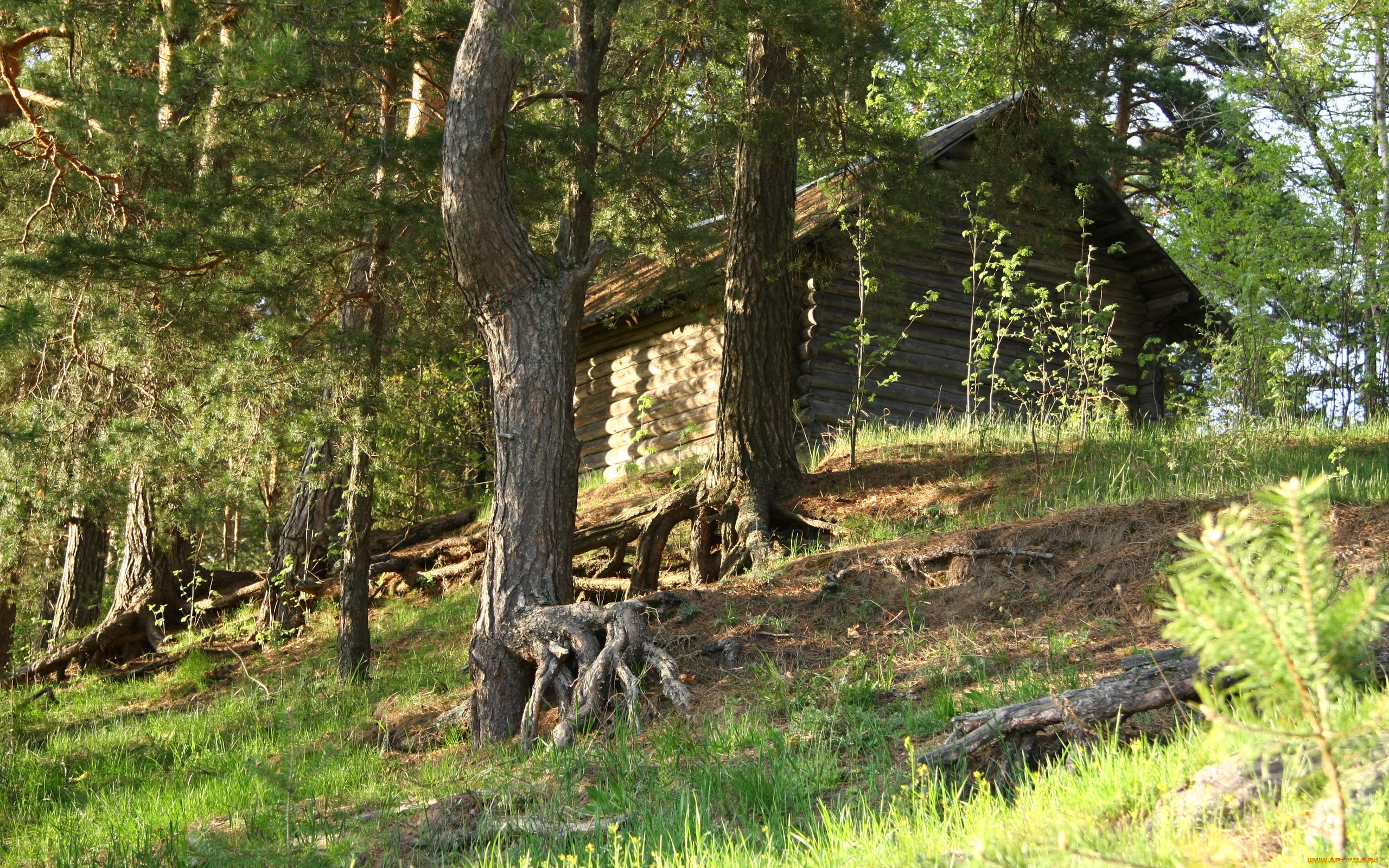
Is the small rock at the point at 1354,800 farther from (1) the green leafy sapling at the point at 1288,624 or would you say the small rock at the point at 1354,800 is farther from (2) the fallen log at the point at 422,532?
(2) the fallen log at the point at 422,532

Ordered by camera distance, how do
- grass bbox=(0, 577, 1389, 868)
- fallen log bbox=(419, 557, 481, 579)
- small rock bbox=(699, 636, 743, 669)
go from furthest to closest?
1. fallen log bbox=(419, 557, 481, 579)
2. small rock bbox=(699, 636, 743, 669)
3. grass bbox=(0, 577, 1389, 868)

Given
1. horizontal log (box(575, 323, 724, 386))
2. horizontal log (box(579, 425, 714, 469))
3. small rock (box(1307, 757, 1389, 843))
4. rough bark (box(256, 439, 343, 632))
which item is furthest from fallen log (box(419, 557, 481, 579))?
small rock (box(1307, 757, 1389, 843))

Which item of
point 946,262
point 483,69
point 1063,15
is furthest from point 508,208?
point 946,262

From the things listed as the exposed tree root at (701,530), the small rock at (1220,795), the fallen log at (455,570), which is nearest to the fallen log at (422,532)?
the fallen log at (455,570)

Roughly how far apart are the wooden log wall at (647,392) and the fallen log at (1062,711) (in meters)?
9.89

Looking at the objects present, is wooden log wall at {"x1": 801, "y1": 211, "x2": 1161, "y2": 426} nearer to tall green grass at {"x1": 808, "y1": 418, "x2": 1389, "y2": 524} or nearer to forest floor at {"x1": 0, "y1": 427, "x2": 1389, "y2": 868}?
tall green grass at {"x1": 808, "y1": 418, "x2": 1389, "y2": 524}

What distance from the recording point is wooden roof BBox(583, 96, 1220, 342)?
582 inches

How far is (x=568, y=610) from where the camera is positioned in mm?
7195

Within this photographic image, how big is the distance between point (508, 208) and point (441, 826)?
4397mm

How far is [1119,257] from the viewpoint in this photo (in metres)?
17.2

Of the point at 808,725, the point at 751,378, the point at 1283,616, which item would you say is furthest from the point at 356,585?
the point at 1283,616

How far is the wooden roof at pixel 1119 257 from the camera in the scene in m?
14.8

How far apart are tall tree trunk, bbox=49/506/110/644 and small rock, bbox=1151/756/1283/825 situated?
13.8m

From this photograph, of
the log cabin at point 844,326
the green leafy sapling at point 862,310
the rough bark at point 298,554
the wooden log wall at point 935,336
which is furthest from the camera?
the wooden log wall at point 935,336
